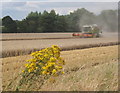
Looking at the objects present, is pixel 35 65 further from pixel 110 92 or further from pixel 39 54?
pixel 110 92

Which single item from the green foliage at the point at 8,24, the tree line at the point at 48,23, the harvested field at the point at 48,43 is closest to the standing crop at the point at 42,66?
the harvested field at the point at 48,43

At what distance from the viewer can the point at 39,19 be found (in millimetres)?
25547

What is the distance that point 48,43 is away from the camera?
18.7 m

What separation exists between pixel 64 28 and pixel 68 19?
1426mm

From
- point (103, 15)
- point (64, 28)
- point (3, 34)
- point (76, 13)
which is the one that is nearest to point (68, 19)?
point (64, 28)

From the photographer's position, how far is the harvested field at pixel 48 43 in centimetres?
1280

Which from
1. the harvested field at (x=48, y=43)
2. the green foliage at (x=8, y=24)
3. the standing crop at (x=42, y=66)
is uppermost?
the green foliage at (x=8, y=24)

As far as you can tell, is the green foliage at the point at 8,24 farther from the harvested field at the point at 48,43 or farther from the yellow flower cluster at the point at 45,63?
the yellow flower cluster at the point at 45,63

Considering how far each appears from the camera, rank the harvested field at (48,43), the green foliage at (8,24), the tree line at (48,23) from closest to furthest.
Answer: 1. the harvested field at (48,43)
2. the green foliage at (8,24)
3. the tree line at (48,23)

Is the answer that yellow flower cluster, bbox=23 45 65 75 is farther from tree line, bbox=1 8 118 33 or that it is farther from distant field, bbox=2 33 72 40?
distant field, bbox=2 33 72 40

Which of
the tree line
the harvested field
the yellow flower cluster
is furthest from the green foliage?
the yellow flower cluster

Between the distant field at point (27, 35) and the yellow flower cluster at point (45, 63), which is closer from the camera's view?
the yellow flower cluster at point (45, 63)

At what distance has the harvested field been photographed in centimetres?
1280

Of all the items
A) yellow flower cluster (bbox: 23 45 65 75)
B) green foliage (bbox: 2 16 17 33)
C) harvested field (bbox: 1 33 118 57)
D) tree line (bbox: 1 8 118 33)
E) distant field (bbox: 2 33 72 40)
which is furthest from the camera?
distant field (bbox: 2 33 72 40)
